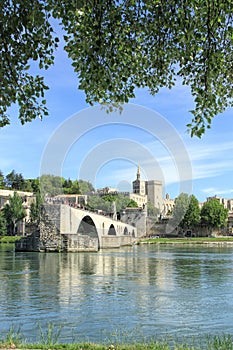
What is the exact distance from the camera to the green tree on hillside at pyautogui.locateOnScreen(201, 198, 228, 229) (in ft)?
306

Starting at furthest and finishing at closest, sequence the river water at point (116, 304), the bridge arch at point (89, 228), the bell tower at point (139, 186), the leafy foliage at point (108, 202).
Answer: the bell tower at point (139, 186), the leafy foliage at point (108, 202), the bridge arch at point (89, 228), the river water at point (116, 304)

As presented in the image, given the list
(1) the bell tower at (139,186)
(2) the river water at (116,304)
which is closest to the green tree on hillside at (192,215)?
(1) the bell tower at (139,186)

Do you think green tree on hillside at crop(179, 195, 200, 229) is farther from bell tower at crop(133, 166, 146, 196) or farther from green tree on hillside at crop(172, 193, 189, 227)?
bell tower at crop(133, 166, 146, 196)

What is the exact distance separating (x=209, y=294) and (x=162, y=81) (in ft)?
31.5

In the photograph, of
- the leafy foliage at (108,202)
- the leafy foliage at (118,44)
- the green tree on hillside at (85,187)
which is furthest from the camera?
the green tree on hillside at (85,187)

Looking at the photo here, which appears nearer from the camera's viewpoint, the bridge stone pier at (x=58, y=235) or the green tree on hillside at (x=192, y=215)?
the bridge stone pier at (x=58, y=235)

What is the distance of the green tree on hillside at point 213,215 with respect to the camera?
306ft

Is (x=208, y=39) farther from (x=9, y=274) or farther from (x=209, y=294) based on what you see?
(x=9, y=274)

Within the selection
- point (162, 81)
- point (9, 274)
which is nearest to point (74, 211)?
point (9, 274)

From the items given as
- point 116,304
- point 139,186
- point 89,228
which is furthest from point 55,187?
point 139,186

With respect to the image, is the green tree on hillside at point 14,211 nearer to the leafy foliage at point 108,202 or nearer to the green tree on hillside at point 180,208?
the leafy foliage at point 108,202

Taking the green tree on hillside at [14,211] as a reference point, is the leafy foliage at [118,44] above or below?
below

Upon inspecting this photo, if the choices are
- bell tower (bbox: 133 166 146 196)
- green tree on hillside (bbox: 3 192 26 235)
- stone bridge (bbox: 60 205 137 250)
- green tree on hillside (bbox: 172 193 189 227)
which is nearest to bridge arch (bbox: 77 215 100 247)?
stone bridge (bbox: 60 205 137 250)

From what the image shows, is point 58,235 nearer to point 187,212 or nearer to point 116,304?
point 116,304
